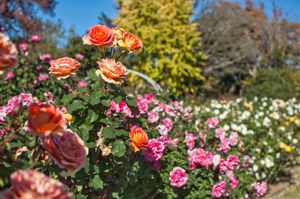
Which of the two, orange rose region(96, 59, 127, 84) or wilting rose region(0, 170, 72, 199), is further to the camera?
orange rose region(96, 59, 127, 84)

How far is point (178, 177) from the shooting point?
3389 mm

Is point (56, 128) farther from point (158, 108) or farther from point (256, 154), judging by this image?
point (256, 154)

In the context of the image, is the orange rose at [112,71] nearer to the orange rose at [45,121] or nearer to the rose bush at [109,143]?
the rose bush at [109,143]

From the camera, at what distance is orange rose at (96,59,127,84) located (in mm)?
2486

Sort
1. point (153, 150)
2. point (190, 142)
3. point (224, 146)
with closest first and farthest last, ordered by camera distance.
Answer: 1. point (153, 150)
2. point (190, 142)
3. point (224, 146)

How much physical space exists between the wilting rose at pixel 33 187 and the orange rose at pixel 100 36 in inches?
60.3

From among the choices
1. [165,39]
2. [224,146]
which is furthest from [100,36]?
[165,39]

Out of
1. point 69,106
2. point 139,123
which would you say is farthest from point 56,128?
A: point 139,123

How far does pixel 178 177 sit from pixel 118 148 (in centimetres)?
90

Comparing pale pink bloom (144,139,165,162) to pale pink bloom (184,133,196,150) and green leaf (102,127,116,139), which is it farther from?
pale pink bloom (184,133,196,150)

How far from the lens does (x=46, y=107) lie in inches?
50.3

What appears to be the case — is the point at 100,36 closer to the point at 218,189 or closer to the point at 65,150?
the point at 65,150

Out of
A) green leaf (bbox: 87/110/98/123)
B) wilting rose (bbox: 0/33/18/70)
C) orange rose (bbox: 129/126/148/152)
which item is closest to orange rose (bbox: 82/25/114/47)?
green leaf (bbox: 87/110/98/123)

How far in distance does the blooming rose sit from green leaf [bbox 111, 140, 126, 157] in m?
0.86
